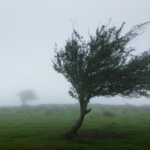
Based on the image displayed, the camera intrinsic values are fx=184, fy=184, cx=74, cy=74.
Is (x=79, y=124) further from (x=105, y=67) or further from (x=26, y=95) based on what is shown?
(x=26, y=95)

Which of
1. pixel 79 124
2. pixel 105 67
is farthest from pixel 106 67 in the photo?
pixel 79 124

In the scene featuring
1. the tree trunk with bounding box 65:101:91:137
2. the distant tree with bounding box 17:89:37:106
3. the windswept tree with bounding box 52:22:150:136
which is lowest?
the tree trunk with bounding box 65:101:91:137

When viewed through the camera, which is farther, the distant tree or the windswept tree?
the distant tree

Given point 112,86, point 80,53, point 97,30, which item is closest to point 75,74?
point 80,53

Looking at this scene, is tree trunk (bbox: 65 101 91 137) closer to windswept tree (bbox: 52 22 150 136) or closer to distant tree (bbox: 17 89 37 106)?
windswept tree (bbox: 52 22 150 136)

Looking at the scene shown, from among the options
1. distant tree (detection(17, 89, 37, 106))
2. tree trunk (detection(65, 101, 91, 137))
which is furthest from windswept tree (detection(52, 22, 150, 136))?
distant tree (detection(17, 89, 37, 106))

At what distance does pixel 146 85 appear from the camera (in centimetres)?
2452

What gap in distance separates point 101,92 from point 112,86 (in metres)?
1.94

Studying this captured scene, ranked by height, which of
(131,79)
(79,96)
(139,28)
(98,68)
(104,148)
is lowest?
(104,148)

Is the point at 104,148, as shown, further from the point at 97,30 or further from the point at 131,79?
the point at 97,30

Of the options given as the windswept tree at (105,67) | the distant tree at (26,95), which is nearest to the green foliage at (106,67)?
the windswept tree at (105,67)

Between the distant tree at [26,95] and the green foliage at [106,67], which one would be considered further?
the distant tree at [26,95]

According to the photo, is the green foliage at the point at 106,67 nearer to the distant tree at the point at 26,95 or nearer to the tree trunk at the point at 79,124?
the tree trunk at the point at 79,124

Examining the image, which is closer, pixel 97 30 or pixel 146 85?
pixel 146 85
